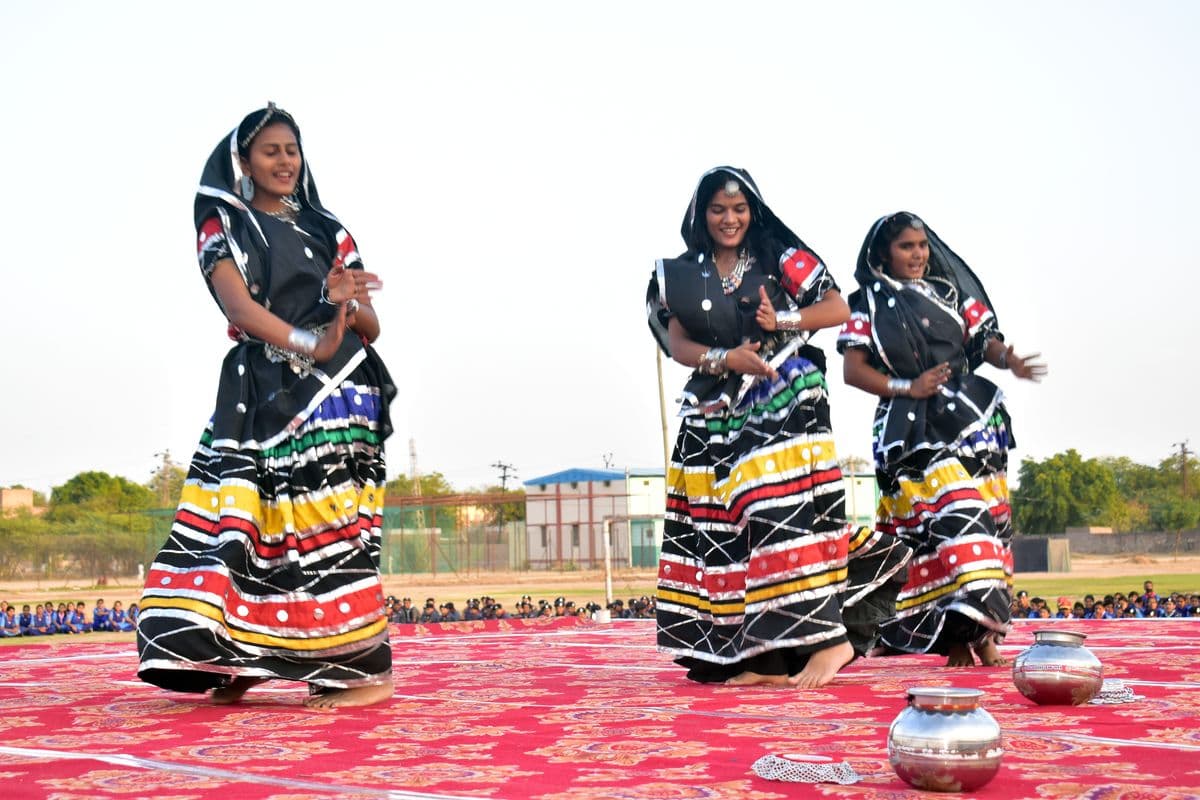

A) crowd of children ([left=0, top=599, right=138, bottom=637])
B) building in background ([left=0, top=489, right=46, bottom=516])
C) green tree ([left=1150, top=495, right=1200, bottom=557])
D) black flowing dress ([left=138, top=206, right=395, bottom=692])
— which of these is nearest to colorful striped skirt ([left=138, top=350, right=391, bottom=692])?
black flowing dress ([left=138, top=206, right=395, bottom=692])

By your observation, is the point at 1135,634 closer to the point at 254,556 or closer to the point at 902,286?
the point at 902,286

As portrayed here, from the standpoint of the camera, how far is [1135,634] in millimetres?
9336

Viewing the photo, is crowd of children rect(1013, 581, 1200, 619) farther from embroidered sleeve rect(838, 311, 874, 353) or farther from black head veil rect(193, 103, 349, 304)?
black head veil rect(193, 103, 349, 304)

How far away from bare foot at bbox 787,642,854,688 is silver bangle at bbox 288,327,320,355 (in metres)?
2.42

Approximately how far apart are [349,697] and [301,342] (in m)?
1.30

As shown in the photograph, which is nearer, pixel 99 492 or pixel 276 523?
pixel 276 523

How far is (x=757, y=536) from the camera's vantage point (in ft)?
21.5

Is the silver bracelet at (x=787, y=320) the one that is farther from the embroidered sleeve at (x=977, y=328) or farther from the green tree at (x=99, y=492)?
the green tree at (x=99, y=492)

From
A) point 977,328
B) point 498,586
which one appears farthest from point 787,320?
point 498,586

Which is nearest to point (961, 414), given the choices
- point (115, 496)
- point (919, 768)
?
point (919, 768)

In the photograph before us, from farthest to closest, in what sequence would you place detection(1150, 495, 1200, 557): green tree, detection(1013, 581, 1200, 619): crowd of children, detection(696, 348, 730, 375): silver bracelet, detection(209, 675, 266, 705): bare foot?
1. detection(1150, 495, 1200, 557): green tree
2. detection(1013, 581, 1200, 619): crowd of children
3. detection(696, 348, 730, 375): silver bracelet
4. detection(209, 675, 266, 705): bare foot

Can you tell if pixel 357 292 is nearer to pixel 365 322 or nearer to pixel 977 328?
pixel 365 322

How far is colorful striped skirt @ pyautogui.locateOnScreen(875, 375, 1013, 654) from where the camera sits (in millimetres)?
7281

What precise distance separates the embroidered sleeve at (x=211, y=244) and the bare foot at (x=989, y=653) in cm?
400
